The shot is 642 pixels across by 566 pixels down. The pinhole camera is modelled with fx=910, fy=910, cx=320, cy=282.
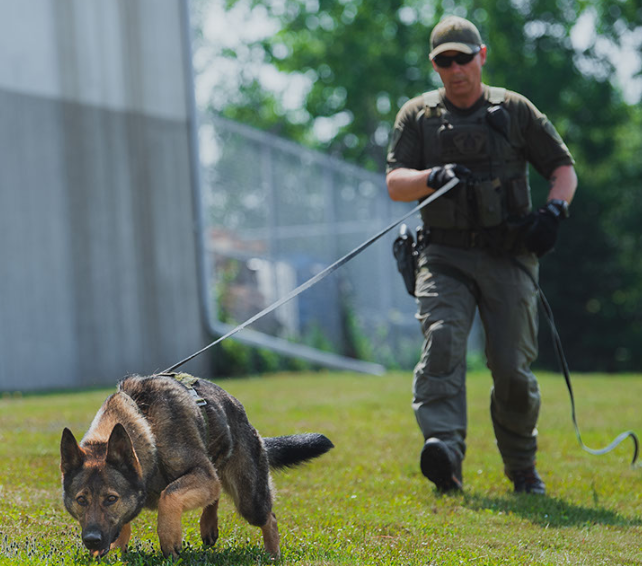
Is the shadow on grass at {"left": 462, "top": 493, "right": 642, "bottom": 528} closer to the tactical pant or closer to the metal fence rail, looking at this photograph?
the tactical pant

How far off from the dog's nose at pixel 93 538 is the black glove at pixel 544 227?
307 cm

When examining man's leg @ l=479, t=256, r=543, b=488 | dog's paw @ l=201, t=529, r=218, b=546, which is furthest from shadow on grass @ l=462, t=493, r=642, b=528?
dog's paw @ l=201, t=529, r=218, b=546

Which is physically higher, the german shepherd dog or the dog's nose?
the german shepherd dog

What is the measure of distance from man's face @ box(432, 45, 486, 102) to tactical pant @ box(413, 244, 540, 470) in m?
0.93

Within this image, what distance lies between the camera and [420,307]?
217 inches

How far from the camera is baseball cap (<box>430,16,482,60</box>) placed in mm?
5230

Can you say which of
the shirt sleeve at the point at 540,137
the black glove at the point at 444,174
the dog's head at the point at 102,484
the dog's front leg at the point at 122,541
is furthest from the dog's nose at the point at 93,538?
the shirt sleeve at the point at 540,137

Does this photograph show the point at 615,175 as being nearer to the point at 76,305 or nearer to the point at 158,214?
the point at 158,214

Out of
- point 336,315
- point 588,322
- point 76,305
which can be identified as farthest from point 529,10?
point 76,305

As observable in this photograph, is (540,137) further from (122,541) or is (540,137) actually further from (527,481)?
(122,541)

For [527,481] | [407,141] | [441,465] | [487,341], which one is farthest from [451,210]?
[527,481]

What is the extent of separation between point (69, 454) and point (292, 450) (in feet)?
3.81

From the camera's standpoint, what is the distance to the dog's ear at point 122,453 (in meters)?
3.26

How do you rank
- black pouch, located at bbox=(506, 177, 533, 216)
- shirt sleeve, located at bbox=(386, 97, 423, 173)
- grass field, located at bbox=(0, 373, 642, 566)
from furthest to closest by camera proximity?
shirt sleeve, located at bbox=(386, 97, 423, 173) → black pouch, located at bbox=(506, 177, 533, 216) → grass field, located at bbox=(0, 373, 642, 566)
